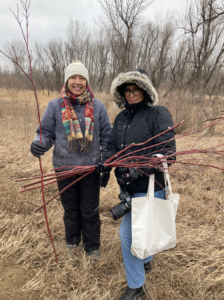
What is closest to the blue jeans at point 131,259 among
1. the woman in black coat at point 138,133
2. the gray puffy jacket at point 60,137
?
the woman in black coat at point 138,133

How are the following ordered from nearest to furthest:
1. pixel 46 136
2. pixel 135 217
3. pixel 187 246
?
pixel 135 217
pixel 46 136
pixel 187 246

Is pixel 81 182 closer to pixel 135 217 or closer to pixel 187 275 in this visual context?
pixel 135 217

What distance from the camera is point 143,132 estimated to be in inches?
61.0

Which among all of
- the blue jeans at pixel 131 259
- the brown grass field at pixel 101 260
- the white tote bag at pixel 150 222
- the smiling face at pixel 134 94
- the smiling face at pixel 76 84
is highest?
the smiling face at pixel 76 84

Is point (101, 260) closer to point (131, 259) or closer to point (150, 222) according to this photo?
point (131, 259)

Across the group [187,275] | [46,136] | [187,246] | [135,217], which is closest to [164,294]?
[187,275]

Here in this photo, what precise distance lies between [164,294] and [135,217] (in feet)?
3.12

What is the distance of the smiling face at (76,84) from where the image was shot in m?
1.87

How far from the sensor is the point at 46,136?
1888 millimetres

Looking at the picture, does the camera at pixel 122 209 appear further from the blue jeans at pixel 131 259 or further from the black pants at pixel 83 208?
the black pants at pixel 83 208

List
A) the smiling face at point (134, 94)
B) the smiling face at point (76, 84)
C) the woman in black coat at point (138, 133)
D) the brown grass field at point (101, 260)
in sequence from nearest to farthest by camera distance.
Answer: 1. the woman in black coat at point (138, 133)
2. the smiling face at point (134, 94)
3. the brown grass field at point (101, 260)
4. the smiling face at point (76, 84)

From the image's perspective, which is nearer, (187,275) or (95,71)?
(187,275)

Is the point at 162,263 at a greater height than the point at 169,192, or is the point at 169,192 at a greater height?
the point at 169,192

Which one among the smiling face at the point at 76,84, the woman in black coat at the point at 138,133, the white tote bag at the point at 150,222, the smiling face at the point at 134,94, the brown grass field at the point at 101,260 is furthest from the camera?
the smiling face at the point at 76,84
